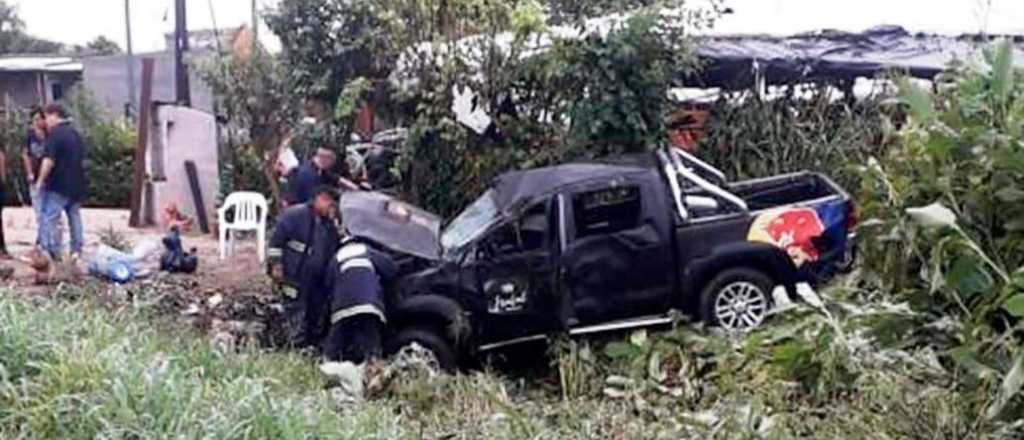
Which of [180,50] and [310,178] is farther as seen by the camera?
[180,50]

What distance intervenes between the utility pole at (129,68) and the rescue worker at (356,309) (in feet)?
58.9

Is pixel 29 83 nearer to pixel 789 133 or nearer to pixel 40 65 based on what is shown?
pixel 40 65

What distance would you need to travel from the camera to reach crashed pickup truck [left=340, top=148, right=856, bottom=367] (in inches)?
375

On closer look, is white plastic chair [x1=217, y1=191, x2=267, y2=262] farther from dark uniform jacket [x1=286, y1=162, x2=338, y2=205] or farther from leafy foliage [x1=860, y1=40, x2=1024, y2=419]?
leafy foliage [x1=860, y1=40, x2=1024, y2=419]

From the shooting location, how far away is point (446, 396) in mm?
6238

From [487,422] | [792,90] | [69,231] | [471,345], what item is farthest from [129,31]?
[487,422]

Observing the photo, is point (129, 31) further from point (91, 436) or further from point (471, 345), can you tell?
point (91, 436)

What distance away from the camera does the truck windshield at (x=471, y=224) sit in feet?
32.2

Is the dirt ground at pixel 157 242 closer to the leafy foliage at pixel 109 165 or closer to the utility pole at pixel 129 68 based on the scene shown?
the leafy foliage at pixel 109 165

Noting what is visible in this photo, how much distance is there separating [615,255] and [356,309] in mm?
2023

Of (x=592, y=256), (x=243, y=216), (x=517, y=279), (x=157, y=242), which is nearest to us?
(x=517, y=279)

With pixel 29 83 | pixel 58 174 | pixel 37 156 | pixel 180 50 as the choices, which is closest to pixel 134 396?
pixel 58 174

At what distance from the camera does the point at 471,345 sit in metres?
9.54

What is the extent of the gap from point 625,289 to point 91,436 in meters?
5.79
